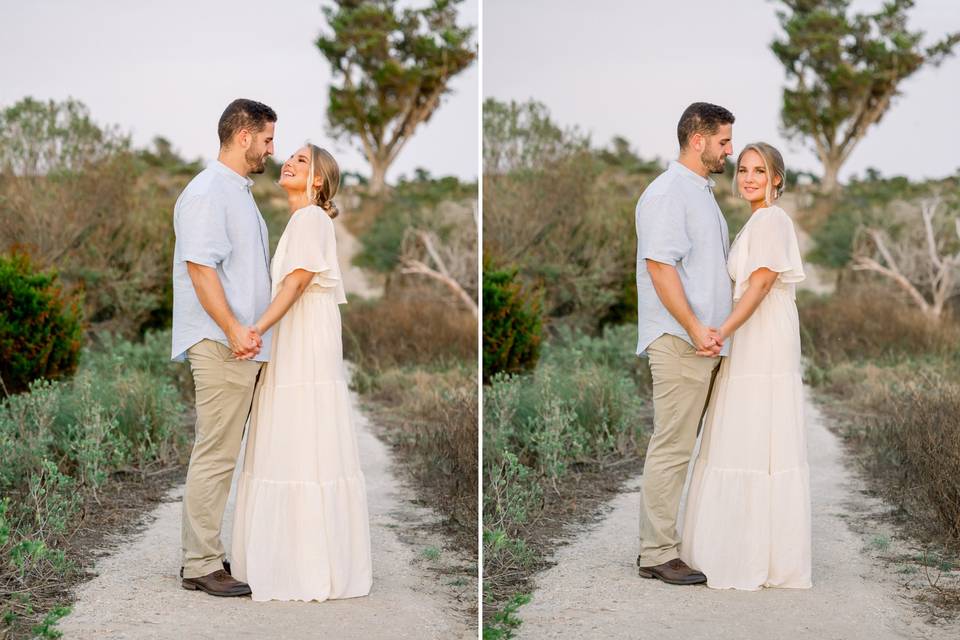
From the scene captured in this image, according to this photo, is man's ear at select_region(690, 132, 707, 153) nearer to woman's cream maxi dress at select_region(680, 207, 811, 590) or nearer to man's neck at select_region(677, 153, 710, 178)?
man's neck at select_region(677, 153, 710, 178)

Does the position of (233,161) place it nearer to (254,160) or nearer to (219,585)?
(254,160)

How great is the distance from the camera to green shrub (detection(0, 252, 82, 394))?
8164mm

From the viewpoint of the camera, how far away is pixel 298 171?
156 inches

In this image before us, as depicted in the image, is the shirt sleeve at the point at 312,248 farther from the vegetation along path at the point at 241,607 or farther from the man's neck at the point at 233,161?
the vegetation along path at the point at 241,607

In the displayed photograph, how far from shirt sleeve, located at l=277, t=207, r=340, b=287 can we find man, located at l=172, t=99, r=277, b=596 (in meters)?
0.16

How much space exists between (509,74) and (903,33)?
6975 mm

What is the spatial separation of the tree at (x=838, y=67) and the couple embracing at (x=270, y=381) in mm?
13674

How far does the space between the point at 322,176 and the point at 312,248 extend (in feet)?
0.87

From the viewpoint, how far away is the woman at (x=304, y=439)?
3.91 m

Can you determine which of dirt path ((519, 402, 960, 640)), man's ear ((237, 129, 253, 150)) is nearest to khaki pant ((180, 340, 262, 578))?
man's ear ((237, 129, 253, 150))

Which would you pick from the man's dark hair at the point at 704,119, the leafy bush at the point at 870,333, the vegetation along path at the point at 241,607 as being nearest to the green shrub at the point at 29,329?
the vegetation along path at the point at 241,607

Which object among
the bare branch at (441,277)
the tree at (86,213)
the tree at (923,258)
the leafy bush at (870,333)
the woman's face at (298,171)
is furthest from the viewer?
the bare branch at (441,277)

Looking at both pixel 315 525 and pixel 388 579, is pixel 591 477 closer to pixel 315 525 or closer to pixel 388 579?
pixel 388 579

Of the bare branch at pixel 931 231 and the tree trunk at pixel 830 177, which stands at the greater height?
the tree trunk at pixel 830 177
